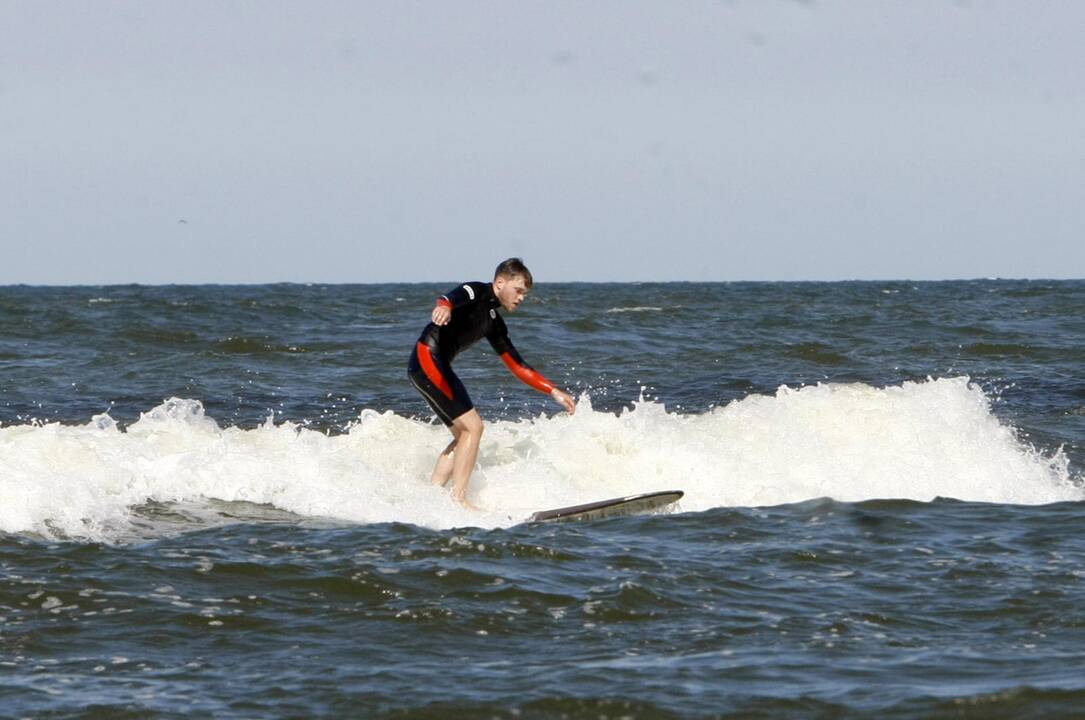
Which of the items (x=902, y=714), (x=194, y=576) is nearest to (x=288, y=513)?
(x=194, y=576)

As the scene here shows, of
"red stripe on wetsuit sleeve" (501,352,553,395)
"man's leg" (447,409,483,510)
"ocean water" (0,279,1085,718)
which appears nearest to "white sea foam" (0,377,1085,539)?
"ocean water" (0,279,1085,718)

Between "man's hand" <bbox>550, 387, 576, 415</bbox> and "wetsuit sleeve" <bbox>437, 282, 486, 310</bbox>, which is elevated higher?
"wetsuit sleeve" <bbox>437, 282, 486, 310</bbox>

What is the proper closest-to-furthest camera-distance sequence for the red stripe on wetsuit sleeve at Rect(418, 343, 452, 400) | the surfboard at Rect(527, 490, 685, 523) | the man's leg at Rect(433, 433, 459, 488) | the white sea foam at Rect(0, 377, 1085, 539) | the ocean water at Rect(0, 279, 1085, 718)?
the ocean water at Rect(0, 279, 1085, 718)
the surfboard at Rect(527, 490, 685, 523)
the white sea foam at Rect(0, 377, 1085, 539)
the red stripe on wetsuit sleeve at Rect(418, 343, 452, 400)
the man's leg at Rect(433, 433, 459, 488)

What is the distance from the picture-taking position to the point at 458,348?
413 inches

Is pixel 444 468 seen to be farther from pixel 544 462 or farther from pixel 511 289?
pixel 544 462

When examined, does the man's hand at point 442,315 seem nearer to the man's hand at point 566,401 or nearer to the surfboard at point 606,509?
the man's hand at point 566,401

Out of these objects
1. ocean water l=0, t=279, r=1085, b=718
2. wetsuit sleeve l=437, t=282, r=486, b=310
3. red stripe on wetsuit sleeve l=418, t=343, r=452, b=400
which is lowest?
ocean water l=0, t=279, r=1085, b=718

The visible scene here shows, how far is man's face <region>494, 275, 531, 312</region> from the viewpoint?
396 inches

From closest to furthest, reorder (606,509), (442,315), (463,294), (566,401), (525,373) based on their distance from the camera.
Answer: (606,509), (442,315), (566,401), (463,294), (525,373)

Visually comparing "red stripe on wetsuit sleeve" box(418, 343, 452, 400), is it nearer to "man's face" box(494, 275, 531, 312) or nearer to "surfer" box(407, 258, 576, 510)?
"surfer" box(407, 258, 576, 510)

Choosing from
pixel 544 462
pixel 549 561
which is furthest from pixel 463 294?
pixel 549 561

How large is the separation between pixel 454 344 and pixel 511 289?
0.69 meters


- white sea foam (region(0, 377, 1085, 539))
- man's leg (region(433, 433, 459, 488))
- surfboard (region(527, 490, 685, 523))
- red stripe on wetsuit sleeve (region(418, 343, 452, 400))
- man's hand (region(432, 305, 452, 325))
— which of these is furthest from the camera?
man's leg (region(433, 433, 459, 488))

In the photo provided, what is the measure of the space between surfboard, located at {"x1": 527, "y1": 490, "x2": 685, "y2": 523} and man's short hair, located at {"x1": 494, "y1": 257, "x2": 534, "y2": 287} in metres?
1.71
